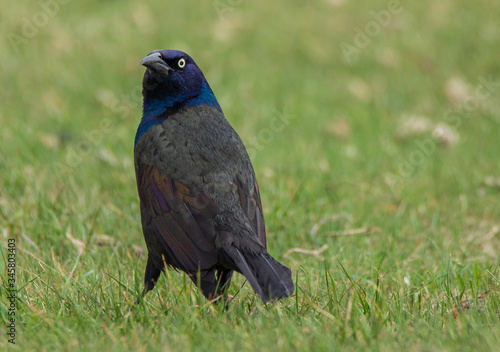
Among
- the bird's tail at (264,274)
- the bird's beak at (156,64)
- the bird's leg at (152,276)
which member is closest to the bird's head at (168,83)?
the bird's beak at (156,64)

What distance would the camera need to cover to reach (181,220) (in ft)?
11.2

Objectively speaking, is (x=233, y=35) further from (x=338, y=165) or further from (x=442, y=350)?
(x=442, y=350)

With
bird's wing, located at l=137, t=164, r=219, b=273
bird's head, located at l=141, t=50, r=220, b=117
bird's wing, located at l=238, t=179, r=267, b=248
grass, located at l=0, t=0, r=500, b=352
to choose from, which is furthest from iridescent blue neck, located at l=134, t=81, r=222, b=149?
grass, located at l=0, t=0, r=500, b=352

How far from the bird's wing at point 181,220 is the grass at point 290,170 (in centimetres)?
19

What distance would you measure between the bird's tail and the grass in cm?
11

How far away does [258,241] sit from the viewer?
3.30 metres

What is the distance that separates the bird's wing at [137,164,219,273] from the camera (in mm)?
3305

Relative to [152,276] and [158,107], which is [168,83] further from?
[152,276]

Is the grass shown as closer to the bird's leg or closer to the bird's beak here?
the bird's leg

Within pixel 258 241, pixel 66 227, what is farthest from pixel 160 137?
pixel 66 227

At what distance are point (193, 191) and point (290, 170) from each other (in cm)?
263

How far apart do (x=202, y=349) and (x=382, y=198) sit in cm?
333

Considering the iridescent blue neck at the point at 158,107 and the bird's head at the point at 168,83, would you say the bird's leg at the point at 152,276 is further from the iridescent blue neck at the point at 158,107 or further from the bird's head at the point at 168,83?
the bird's head at the point at 168,83

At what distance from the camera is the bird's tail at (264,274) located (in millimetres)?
2900
